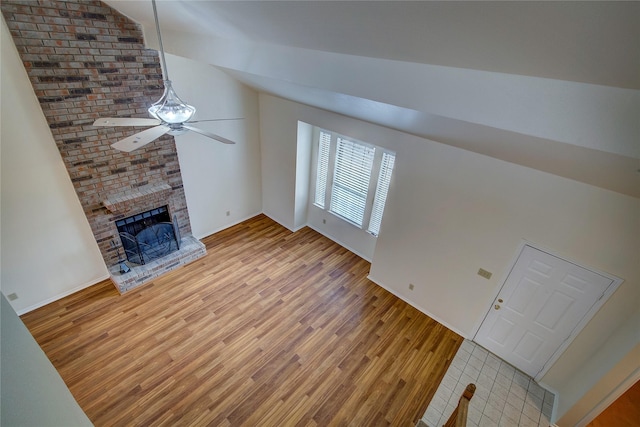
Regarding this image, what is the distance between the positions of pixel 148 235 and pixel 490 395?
5575 mm

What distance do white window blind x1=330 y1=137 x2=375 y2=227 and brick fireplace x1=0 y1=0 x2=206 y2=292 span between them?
9.29ft

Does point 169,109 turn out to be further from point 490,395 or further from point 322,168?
point 490,395

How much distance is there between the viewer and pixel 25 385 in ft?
3.61

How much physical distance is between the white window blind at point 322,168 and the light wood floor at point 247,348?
1.50 m

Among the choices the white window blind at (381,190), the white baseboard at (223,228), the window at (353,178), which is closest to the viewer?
the white window blind at (381,190)

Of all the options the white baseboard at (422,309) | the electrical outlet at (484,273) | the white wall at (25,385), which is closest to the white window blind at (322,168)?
the white baseboard at (422,309)

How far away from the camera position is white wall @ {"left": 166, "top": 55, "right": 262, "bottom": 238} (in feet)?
15.2

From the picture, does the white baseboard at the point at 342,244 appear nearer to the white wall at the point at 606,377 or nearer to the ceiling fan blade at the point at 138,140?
the white wall at the point at 606,377

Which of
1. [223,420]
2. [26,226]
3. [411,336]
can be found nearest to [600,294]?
[411,336]

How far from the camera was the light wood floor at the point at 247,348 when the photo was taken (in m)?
3.27

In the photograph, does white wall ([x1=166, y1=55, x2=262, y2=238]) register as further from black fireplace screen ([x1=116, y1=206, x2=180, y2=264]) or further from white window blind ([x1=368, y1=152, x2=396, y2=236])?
white window blind ([x1=368, y1=152, x2=396, y2=236])

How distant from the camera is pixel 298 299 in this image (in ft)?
15.2

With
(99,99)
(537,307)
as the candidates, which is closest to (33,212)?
(99,99)

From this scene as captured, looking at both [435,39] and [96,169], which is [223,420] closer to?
[96,169]
